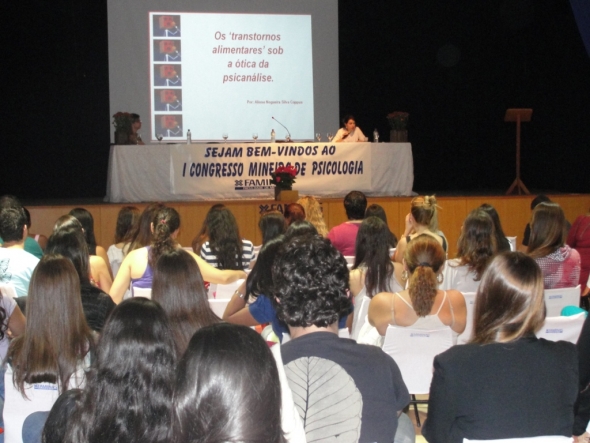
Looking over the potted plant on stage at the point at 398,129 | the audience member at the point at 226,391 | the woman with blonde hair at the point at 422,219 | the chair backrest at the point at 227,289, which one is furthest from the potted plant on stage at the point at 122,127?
the audience member at the point at 226,391

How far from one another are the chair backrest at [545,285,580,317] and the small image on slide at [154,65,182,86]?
692 centimetres

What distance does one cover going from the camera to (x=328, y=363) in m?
1.62

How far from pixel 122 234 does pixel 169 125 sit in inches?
190

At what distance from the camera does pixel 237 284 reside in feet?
12.7

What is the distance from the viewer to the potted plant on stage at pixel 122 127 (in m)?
8.41

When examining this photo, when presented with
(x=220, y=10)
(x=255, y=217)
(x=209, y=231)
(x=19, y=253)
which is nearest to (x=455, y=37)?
(x=220, y=10)

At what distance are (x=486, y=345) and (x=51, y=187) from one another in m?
9.48

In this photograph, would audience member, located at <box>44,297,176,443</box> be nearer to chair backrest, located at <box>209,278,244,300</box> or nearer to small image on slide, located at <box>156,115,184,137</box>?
chair backrest, located at <box>209,278,244,300</box>

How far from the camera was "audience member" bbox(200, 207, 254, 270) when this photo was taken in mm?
4504

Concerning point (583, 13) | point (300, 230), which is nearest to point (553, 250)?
point (300, 230)

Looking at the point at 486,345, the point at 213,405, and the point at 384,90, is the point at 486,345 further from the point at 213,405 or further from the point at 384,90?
the point at 384,90

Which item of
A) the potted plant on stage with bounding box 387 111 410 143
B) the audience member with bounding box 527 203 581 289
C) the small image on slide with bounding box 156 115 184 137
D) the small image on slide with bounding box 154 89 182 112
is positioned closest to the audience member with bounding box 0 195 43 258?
the audience member with bounding box 527 203 581 289

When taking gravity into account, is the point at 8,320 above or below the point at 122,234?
below

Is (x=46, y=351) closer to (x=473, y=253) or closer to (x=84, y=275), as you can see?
(x=84, y=275)
